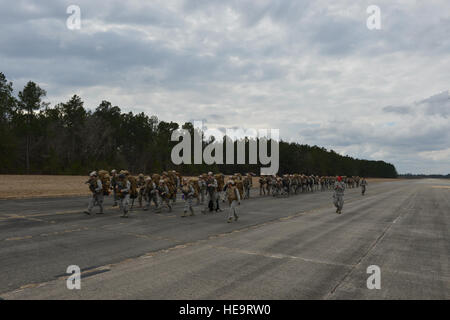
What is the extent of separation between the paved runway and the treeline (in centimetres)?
4889

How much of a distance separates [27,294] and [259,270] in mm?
4112

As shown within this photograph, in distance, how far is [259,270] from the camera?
20.6 feet

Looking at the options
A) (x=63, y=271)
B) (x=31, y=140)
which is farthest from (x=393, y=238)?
(x=31, y=140)

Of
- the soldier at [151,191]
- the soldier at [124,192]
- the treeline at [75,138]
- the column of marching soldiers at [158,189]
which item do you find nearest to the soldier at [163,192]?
the column of marching soldiers at [158,189]

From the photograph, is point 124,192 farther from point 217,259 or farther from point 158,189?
point 217,259

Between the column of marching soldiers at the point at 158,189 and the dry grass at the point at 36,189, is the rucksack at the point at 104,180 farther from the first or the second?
the dry grass at the point at 36,189

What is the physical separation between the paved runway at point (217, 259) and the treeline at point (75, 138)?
1925 inches

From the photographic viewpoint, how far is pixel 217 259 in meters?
7.09

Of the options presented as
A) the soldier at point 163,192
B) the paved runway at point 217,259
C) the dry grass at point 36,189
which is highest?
the soldier at point 163,192

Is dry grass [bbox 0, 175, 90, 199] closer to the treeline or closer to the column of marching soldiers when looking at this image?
the column of marching soldiers

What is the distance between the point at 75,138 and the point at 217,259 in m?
69.0

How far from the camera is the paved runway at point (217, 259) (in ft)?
16.8

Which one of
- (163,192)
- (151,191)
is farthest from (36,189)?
(163,192)
